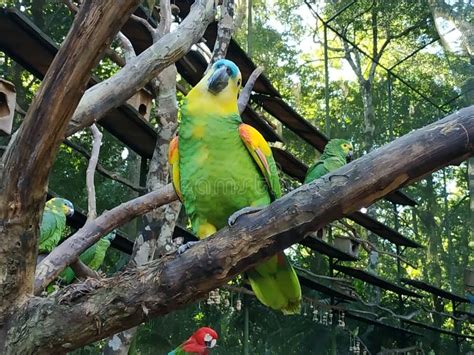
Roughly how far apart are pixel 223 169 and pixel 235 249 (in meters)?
0.52

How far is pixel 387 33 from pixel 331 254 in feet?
13.9

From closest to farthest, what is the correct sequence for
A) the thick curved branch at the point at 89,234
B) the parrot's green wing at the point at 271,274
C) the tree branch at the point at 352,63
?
the parrot's green wing at the point at 271,274
the thick curved branch at the point at 89,234
the tree branch at the point at 352,63

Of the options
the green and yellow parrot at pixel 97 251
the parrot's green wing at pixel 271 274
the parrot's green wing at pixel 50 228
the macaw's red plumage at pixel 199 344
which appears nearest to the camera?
the parrot's green wing at pixel 271 274

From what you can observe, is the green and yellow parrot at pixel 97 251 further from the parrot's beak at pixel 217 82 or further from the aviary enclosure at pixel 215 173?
the parrot's beak at pixel 217 82

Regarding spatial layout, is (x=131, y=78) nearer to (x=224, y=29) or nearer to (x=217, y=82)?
(x=217, y=82)

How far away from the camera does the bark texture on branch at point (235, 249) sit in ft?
3.90

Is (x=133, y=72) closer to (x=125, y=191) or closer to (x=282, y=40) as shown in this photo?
(x=125, y=191)

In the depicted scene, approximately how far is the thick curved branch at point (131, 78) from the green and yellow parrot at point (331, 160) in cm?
146

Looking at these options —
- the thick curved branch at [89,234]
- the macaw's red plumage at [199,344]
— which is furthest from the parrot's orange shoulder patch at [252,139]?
the macaw's red plumage at [199,344]

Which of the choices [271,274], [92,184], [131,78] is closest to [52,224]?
[92,184]

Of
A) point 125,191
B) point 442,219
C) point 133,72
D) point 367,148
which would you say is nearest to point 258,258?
point 133,72

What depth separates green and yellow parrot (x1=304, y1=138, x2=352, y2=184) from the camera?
12.2 ft

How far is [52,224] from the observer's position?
3020mm

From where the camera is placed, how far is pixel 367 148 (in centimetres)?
767
